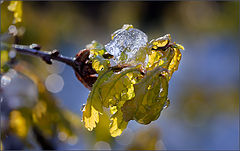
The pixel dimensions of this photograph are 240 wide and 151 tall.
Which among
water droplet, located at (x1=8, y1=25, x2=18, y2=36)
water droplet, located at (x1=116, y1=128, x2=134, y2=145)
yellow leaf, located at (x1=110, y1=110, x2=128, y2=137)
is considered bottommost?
water droplet, located at (x1=116, y1=128, x2=134, y2=145)

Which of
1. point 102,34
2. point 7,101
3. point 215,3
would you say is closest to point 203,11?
point 215,3

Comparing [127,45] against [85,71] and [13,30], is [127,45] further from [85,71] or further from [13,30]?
[13,30]

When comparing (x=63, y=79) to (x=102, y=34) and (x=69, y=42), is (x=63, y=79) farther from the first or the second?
(x=102, y=34)

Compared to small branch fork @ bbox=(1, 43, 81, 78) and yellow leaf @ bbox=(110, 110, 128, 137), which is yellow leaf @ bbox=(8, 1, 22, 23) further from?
yellow leaf @ bbox=(110, 110, 128, 137)

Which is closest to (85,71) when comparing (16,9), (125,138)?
(16,9)

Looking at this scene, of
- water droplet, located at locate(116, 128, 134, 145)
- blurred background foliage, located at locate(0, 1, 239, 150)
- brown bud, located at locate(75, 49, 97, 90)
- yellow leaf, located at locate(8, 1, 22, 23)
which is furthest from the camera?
blurred background foliage, located at locate(0, 1, 239, 150)

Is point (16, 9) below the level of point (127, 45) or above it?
above

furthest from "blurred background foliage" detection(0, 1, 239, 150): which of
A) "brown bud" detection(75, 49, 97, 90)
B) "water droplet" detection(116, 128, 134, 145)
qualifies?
"brown bud" detection(75, 49, 97, 90)

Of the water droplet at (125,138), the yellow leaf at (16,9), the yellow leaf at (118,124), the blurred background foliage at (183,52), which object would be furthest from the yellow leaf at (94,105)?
the blurred background foliage at (183,52)
